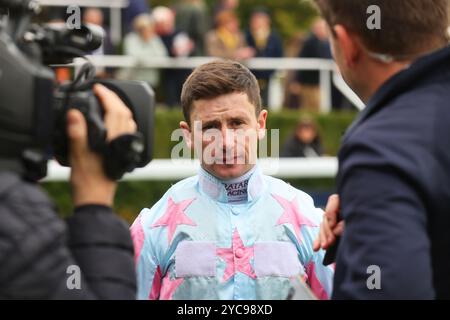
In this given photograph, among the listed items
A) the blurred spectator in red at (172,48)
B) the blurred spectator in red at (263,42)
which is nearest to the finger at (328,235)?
the blurred spectator in red at (172,48)

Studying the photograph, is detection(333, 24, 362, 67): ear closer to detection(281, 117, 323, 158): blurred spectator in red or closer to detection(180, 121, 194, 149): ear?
detection(180, 121, 194, 149): ear

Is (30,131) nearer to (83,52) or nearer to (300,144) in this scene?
(83,52)

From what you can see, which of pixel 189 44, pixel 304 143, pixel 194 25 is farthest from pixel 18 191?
pixel 194 25

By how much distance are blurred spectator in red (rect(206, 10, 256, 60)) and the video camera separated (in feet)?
31.9

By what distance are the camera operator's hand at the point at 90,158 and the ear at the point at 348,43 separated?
0.51 m

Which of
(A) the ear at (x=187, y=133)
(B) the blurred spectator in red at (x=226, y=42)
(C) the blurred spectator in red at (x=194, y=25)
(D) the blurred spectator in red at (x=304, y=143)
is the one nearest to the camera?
(A) the ear at (x=187, y=133)

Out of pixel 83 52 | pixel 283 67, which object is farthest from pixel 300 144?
pixel 83 52

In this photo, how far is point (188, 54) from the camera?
1200 cm

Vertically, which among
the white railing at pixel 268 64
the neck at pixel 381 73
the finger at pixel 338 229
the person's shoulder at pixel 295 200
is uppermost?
the neck at pixel 381 73

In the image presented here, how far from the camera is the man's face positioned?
3.28 metres

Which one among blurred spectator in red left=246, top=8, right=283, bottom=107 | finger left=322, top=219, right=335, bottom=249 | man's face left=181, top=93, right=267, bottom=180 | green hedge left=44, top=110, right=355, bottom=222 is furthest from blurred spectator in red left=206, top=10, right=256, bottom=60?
finger left=322, top=219, right=335, bottom=249

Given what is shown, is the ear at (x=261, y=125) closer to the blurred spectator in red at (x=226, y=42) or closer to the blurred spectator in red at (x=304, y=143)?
the blurred spectator in red at (x=304, y=143)

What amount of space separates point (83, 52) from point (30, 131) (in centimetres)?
36

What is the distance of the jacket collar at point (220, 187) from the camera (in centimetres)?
327
